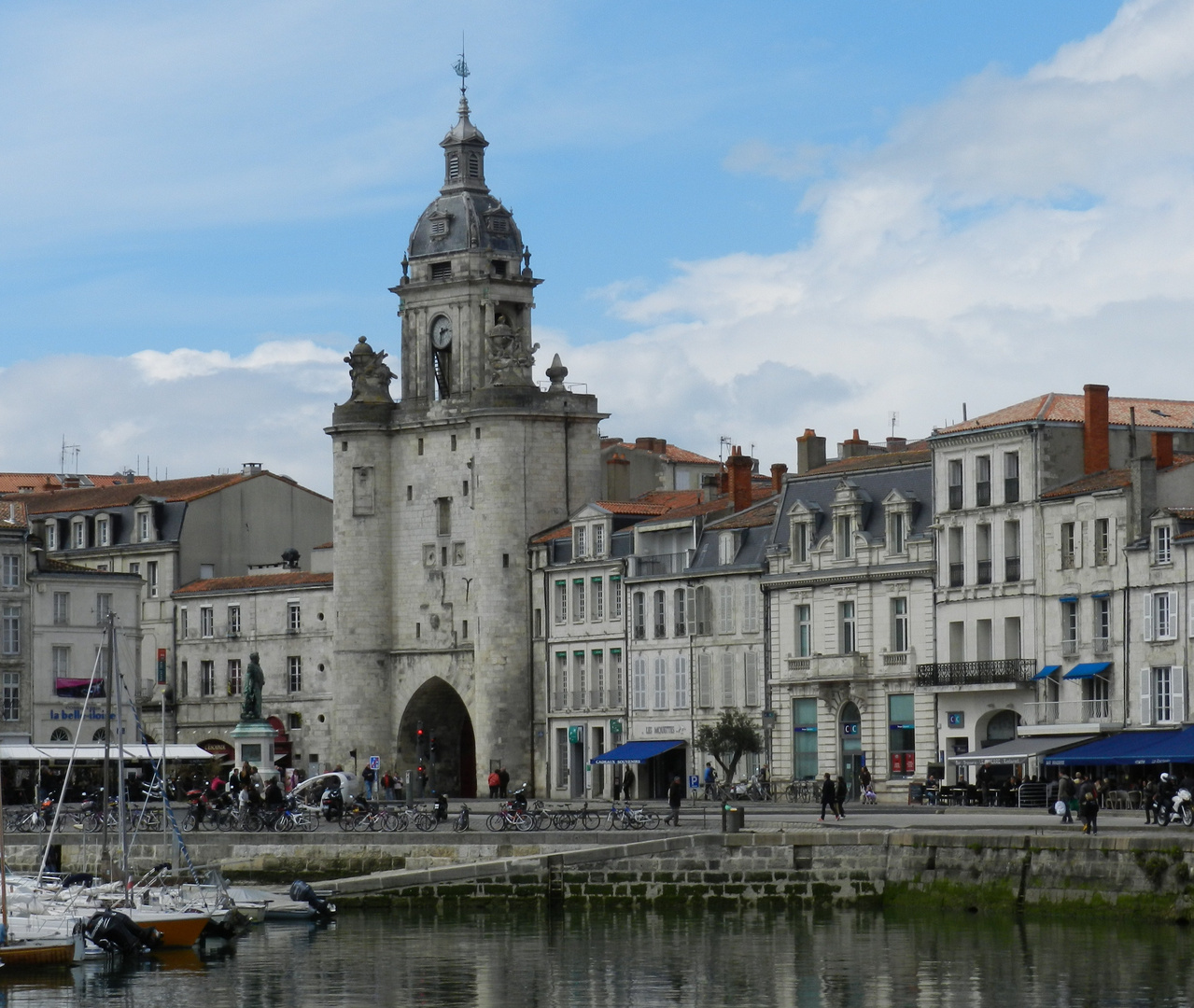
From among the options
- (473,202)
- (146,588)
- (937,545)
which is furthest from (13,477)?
(937,545)

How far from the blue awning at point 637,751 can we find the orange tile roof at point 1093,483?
62.6 feet

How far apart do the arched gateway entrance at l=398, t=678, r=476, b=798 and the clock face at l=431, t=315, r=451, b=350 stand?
12.6 metres

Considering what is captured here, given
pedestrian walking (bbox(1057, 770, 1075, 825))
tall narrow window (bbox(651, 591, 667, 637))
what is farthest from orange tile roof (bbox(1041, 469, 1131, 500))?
tall narrow window (bbox(651, 591, 667, 637))

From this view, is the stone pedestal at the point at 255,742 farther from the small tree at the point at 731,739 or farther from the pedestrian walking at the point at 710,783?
the small tree at the point at 731,739

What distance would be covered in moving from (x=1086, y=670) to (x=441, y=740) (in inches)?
1370

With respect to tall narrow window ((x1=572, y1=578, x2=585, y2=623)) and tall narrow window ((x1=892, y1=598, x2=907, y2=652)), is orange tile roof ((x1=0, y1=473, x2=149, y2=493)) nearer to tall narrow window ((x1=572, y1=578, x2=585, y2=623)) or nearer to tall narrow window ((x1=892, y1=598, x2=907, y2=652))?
tall narrow window ((x1=572, y1=578, x2=585, y2=623))

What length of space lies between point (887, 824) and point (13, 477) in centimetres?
8817

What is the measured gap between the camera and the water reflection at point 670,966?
47938 mm

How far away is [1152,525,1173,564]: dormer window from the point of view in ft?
254

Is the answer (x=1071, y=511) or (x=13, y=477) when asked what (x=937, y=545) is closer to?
(x=1071, y=511)

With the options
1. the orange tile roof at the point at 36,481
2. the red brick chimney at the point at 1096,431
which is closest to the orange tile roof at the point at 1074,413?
the red brick chimney at the point at 1096,431

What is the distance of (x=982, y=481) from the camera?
84.2m

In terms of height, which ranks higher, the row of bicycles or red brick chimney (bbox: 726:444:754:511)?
red brick chimney (bbox: 726:444:754:511)

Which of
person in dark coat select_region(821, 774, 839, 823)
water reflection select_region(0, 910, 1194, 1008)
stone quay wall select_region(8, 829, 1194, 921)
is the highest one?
Result: person in dark coat select_region(821, 774, 839, 823)
